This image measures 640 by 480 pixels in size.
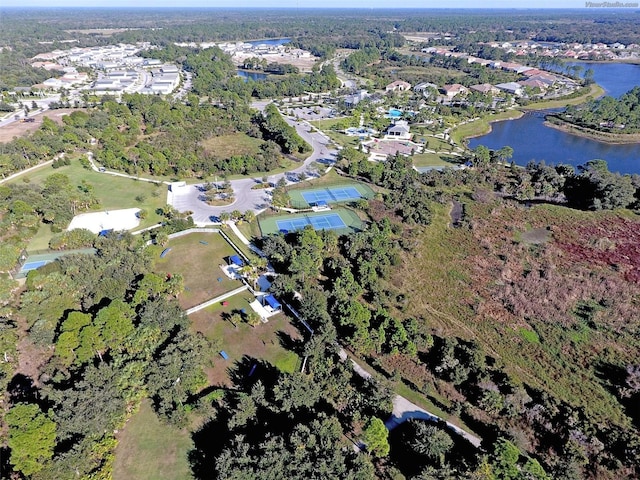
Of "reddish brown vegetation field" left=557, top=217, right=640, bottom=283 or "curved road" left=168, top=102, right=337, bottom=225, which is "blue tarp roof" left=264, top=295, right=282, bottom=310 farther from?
"reddish brown vegetation field" left=557, top=217, right=640, bottom=283

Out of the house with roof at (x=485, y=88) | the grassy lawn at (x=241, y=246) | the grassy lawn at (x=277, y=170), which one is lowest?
the grassy lawn at (x=241, y=246)

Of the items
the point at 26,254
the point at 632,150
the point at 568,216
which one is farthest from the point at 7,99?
the point at 632,150

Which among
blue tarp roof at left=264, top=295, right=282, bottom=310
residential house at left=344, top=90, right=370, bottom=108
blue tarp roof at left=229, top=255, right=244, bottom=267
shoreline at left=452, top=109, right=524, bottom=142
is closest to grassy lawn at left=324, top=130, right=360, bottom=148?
residential house at left=344, top=90, right=370, bottom=108

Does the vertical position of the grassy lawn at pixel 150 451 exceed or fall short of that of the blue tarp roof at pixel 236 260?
it falls short

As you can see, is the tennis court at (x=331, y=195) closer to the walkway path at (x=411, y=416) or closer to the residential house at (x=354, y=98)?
the walkway path at (x=411, y=416)

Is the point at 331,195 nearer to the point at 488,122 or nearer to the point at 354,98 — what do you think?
the point at 354,98

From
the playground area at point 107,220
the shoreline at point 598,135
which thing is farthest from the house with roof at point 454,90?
the playground area at point 107,220
